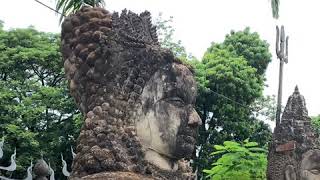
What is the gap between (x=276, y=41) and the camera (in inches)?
597

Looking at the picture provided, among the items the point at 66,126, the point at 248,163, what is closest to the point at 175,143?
the point at 248,163

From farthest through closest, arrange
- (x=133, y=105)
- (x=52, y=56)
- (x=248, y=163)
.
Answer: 1. (x=52, y=56)
2. (x=248, y=163)
3. (x=133, y=105)

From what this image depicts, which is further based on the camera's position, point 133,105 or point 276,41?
point 276,41

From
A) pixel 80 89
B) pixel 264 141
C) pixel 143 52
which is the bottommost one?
pixel 264 141

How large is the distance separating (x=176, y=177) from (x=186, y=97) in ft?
3.40

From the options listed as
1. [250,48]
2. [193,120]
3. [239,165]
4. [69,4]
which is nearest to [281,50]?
[239,165]

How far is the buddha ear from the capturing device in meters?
11.3

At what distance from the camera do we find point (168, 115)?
782 cm

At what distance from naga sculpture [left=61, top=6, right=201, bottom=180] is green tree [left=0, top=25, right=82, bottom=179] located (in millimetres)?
13260

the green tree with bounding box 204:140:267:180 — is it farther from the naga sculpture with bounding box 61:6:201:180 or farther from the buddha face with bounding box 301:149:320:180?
the naga sculpture with bounding box 61:6:201:180

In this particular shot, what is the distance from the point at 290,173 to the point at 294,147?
519mm

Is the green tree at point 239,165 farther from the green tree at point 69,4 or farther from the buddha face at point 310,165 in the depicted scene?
the green tree at point 69,4

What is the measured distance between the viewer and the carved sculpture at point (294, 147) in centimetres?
1123

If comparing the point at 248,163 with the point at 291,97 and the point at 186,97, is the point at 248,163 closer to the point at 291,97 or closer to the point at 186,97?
the point at 291,97
